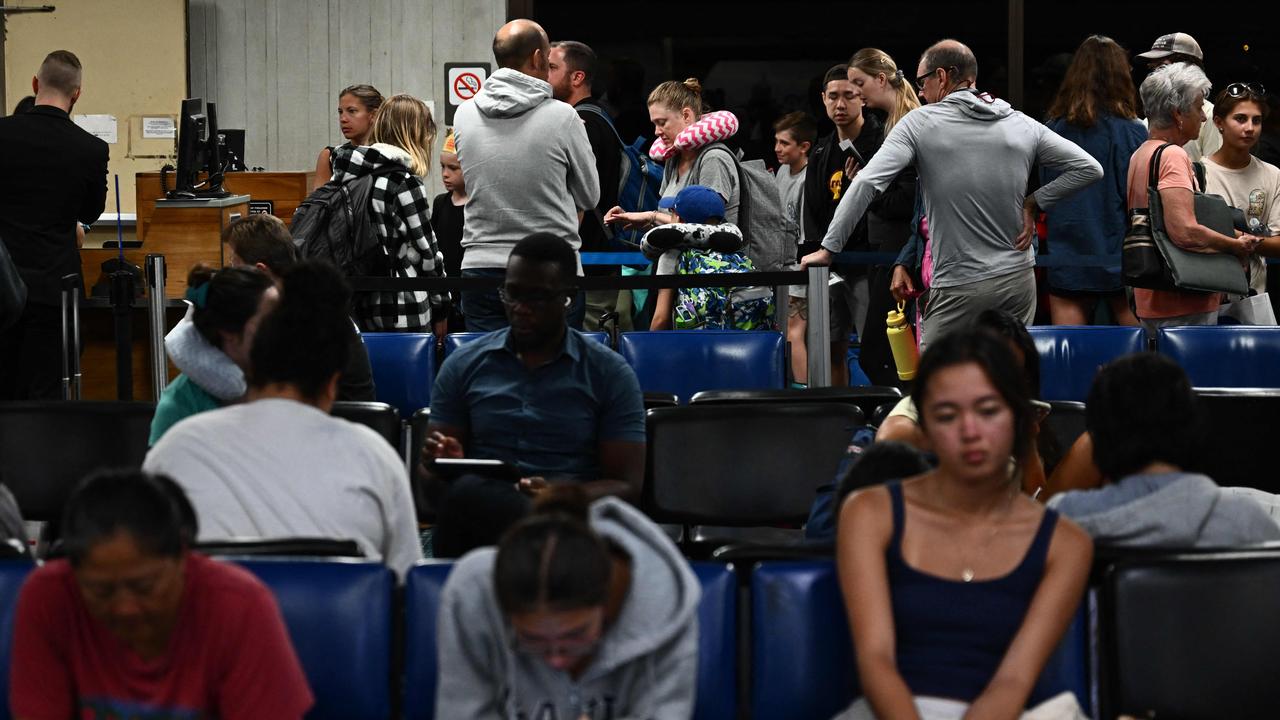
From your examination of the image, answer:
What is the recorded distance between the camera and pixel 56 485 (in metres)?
3.91

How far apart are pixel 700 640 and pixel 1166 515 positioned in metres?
0.82

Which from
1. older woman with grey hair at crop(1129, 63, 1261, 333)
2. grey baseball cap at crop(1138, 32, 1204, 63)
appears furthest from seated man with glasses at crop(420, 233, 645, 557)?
grey baseball cap at crop(1138, 32, 1204, 63)

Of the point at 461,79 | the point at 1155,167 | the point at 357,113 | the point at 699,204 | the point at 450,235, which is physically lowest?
the point at 450,235

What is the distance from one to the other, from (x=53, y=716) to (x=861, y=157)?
16.1ft

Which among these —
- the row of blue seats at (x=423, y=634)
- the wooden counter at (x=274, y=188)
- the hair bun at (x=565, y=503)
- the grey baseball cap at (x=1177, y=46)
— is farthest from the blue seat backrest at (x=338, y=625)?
the wooden counter at (x=274, y=188)

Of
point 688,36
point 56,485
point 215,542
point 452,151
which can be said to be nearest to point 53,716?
point 215,542

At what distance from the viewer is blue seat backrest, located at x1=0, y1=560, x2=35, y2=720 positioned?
2.48 m

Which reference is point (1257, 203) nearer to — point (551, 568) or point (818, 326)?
point (818, 326)

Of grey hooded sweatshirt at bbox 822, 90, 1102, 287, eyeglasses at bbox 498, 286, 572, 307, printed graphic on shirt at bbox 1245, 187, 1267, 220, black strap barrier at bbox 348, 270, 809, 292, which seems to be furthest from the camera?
printed graphic on shirt at bbox 1245, 187, 1267, 220

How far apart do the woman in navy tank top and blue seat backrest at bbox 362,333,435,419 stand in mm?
2635

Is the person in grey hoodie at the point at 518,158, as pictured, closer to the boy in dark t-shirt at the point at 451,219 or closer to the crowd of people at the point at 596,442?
the crowd of people at the point at 596,442

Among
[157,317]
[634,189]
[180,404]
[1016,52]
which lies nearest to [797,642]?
[180,404]

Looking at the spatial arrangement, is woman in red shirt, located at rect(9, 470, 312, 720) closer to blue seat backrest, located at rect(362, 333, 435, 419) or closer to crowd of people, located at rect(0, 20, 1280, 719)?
crowd of people, located at rect(0, 20, 1280, 719)

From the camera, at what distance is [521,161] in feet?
18.2
